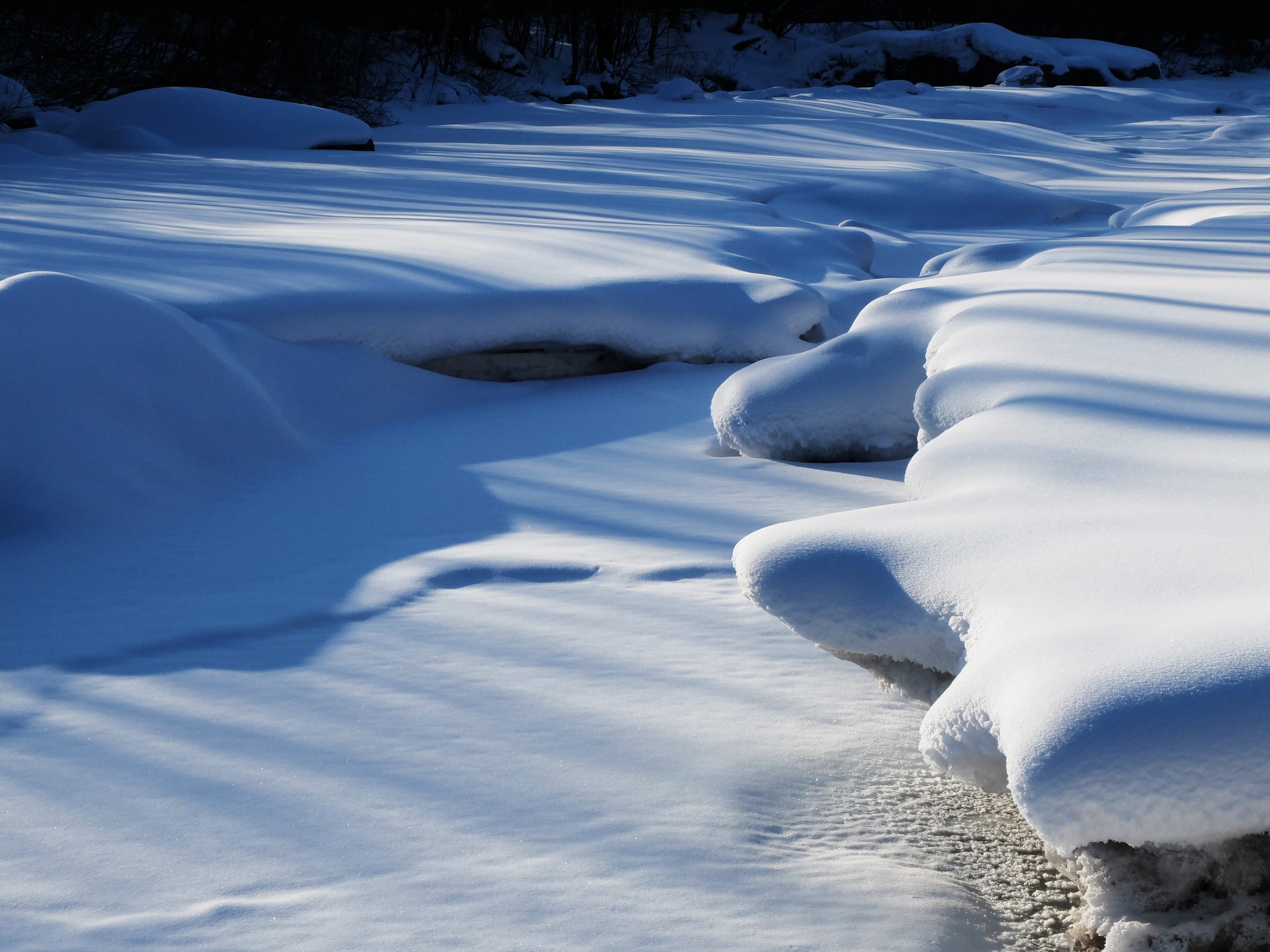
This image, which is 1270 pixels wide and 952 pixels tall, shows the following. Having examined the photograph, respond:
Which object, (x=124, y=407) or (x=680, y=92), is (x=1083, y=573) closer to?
(x=124, y=407)

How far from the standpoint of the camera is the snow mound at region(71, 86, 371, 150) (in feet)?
19.5

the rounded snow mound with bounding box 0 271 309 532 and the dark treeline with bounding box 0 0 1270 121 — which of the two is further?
the dark treeline with bounding box 0 0 1270 121

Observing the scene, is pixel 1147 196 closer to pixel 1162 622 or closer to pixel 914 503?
pixel 914 503

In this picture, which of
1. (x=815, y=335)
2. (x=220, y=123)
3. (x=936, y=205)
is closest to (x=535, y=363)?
(x=815, y=335)

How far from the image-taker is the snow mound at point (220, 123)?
594cm

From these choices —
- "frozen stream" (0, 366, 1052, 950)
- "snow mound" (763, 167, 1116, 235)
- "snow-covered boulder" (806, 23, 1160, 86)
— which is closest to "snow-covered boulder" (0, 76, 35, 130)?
"snow mound" (763, 167, 1116, 235)

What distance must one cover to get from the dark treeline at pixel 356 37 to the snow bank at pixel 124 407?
6000mm

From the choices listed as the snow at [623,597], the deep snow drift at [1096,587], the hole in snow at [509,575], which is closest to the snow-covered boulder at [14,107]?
the snow at [623,597]

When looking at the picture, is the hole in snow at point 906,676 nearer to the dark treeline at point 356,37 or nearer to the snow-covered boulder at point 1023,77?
the dark treeline at point 356,37

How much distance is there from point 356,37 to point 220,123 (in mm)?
5474

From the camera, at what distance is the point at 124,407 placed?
77.5 inches

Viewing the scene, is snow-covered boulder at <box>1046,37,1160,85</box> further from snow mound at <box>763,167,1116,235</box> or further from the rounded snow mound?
the rounded snow mound

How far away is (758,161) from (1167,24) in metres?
14.2

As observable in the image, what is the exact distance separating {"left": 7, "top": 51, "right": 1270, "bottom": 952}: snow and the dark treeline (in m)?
5.53
